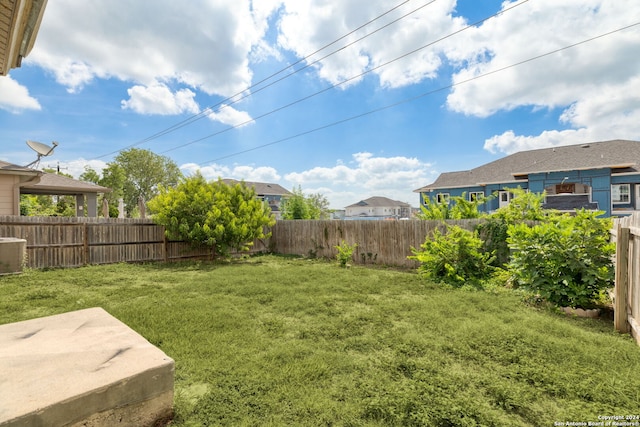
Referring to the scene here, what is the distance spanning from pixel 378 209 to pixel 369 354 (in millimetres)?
52437

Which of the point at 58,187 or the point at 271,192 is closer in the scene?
the point at 58,187

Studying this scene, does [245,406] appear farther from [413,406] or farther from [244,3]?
[244,3]

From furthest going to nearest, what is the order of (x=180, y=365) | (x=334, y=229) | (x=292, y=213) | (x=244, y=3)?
1. (x=292, y=213)
2. (x=334, y=229)
3. (x=244, y=3)
4. (x=180, y=365)

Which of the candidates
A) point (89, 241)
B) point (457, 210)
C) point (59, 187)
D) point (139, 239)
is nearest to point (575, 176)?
point (457, 210)

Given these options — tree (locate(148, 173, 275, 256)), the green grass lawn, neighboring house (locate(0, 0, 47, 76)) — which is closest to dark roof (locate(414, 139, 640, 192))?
the green grass lawn

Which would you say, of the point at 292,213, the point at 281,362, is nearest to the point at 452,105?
the point at 292,213

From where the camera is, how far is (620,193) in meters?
16.8

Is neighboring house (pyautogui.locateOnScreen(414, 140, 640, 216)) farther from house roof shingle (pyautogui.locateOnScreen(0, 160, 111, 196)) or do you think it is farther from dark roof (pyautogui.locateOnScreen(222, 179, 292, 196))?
dark roof (pyautogui.locateOnScreen(222, 179, 292, 196))

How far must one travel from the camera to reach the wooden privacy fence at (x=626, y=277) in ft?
10.7

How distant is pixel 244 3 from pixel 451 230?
8.73 m

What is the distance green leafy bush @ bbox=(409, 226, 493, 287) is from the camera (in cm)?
603

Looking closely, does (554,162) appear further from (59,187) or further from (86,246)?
(59,187)

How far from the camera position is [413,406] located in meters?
1.93

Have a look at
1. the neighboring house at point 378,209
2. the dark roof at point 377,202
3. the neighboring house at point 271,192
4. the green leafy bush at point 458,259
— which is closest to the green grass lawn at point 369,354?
the green leafy bush at point 458,259
